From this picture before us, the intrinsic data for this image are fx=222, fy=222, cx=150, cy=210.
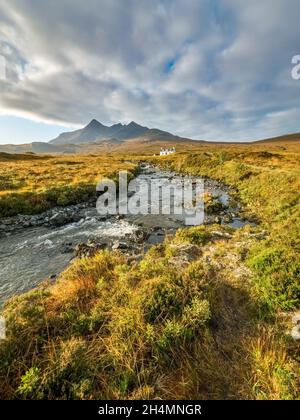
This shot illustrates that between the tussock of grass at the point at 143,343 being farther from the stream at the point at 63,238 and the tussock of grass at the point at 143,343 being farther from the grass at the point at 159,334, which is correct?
the stream at the point at 63,238

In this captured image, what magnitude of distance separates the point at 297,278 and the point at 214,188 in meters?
25.4

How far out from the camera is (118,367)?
15.0ft

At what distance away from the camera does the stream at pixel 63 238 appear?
10.4 m

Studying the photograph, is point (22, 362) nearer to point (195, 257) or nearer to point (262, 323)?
point (262, 323)

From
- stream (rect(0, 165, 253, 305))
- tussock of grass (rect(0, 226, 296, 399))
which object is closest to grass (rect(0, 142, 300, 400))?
tussock of grass (rect(0, 226, 296, 399))

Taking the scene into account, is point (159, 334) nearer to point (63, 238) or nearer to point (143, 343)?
point (143, 343)

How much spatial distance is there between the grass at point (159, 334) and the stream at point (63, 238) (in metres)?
2.60

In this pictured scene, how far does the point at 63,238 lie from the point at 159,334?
11.5m

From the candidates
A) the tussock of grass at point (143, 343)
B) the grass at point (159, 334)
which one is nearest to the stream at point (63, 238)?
the grass at point (159, 334)

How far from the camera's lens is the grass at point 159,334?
4160 millimetres

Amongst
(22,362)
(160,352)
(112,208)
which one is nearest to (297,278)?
(160,352)

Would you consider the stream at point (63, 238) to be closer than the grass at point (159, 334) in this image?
No

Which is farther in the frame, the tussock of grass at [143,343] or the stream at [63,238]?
the stream at [63,238]

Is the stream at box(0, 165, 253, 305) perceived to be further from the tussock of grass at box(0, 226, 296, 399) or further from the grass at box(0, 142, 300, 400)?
the tussock of grass at box(0, 226, 296, 399)
